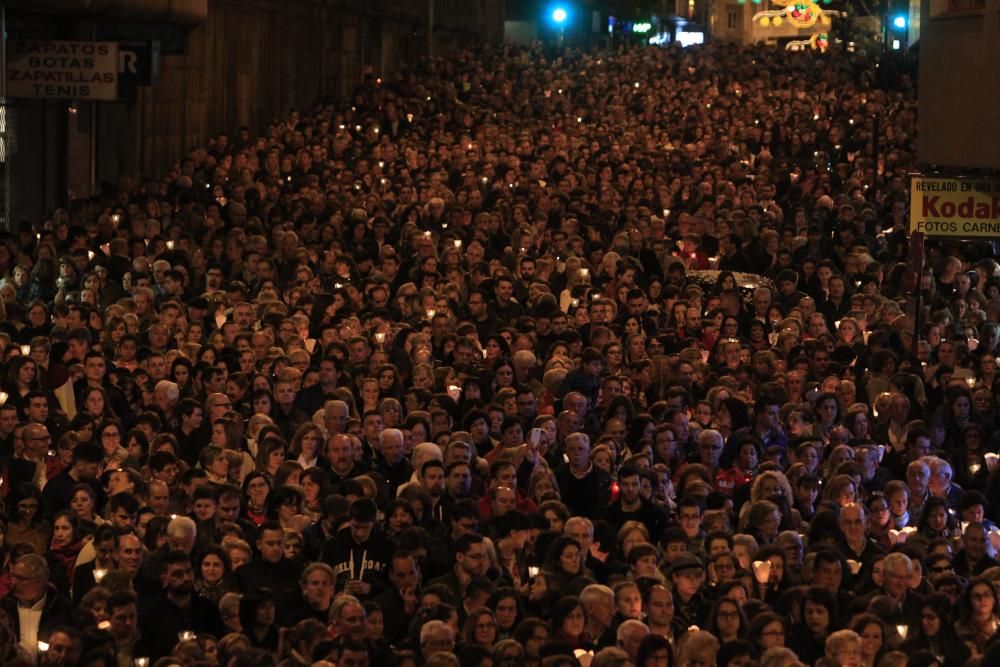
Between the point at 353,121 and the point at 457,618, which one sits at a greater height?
the point at 353,121

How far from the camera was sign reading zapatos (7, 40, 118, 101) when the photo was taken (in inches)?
1022

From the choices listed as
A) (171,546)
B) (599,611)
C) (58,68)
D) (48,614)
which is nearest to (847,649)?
(599,611)

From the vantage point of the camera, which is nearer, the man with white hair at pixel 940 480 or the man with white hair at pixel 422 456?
the man with white hair at pixel 422 456

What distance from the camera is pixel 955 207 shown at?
19.0m

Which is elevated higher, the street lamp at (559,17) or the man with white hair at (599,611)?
the street lamp at (559,17)

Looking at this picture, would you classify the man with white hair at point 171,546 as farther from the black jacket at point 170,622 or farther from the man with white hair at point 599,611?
the man with white hair at point 599,611

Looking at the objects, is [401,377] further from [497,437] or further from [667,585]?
[667,585]

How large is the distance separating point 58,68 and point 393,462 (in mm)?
12948

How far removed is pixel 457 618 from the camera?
1146cm

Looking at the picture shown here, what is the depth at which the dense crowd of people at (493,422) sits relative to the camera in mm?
11477

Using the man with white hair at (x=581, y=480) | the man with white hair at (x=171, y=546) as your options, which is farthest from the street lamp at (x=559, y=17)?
the man with white hair at (x=171, y=546)

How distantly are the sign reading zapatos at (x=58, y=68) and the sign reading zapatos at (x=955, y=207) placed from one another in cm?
1085

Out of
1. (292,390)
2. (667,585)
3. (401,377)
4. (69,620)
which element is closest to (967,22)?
(401,377)

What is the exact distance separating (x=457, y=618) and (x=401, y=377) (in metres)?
6.28
